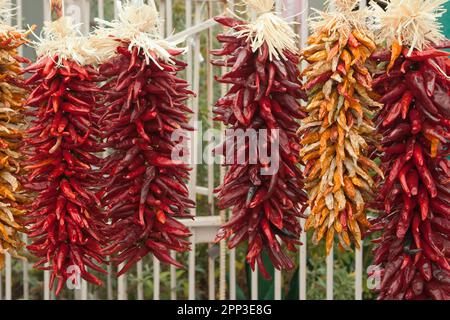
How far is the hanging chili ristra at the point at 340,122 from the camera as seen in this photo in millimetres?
2100

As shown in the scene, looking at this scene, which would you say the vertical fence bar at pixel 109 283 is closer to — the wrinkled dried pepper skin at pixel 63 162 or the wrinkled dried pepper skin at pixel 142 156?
the wrinkled dried pepper skin at pixel 63 162

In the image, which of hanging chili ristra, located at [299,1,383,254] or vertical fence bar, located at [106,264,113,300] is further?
vertical fence bar, located at [106,264,113,300]

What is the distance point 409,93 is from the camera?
2.05m

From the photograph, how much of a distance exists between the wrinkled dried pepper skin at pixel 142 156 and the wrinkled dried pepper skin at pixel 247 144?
0.17 meters

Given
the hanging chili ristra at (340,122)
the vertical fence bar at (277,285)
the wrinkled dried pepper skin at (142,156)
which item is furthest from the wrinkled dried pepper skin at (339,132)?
the vertical fence bar at (277,285)

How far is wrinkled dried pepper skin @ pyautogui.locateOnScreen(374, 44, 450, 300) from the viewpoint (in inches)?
80.0

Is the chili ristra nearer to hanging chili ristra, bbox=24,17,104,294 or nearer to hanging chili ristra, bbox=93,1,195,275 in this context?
hanging chili ristra, bbox=24,17,104,294

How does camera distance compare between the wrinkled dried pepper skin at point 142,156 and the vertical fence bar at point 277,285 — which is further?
the vertical fence bar at point 277,285

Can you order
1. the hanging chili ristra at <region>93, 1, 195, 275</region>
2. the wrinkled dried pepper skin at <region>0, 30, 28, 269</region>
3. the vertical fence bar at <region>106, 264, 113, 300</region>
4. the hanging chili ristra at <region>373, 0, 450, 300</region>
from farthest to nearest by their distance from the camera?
1. the vertical fence bar at <region>106, 264, 113, 300</region>
2. the wrinkled dried pepper skin at <region>0, 30, 28, 269</region>
3. the hanging chili ristra at <region>93, 1, 195, 275</region>
4. the hanging chili ristra at <region>373, 0, 450, 300</region>

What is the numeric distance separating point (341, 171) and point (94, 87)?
3.07 ft

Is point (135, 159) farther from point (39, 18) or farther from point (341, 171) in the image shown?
point (39, 18)

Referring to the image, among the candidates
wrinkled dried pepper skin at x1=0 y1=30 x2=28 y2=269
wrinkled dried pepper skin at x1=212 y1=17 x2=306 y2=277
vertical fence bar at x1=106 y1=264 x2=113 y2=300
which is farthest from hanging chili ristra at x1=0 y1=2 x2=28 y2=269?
vertical fence bar at x1=106 y1=264 x2=113 y2=300

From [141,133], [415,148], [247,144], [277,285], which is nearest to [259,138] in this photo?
[247,144]
